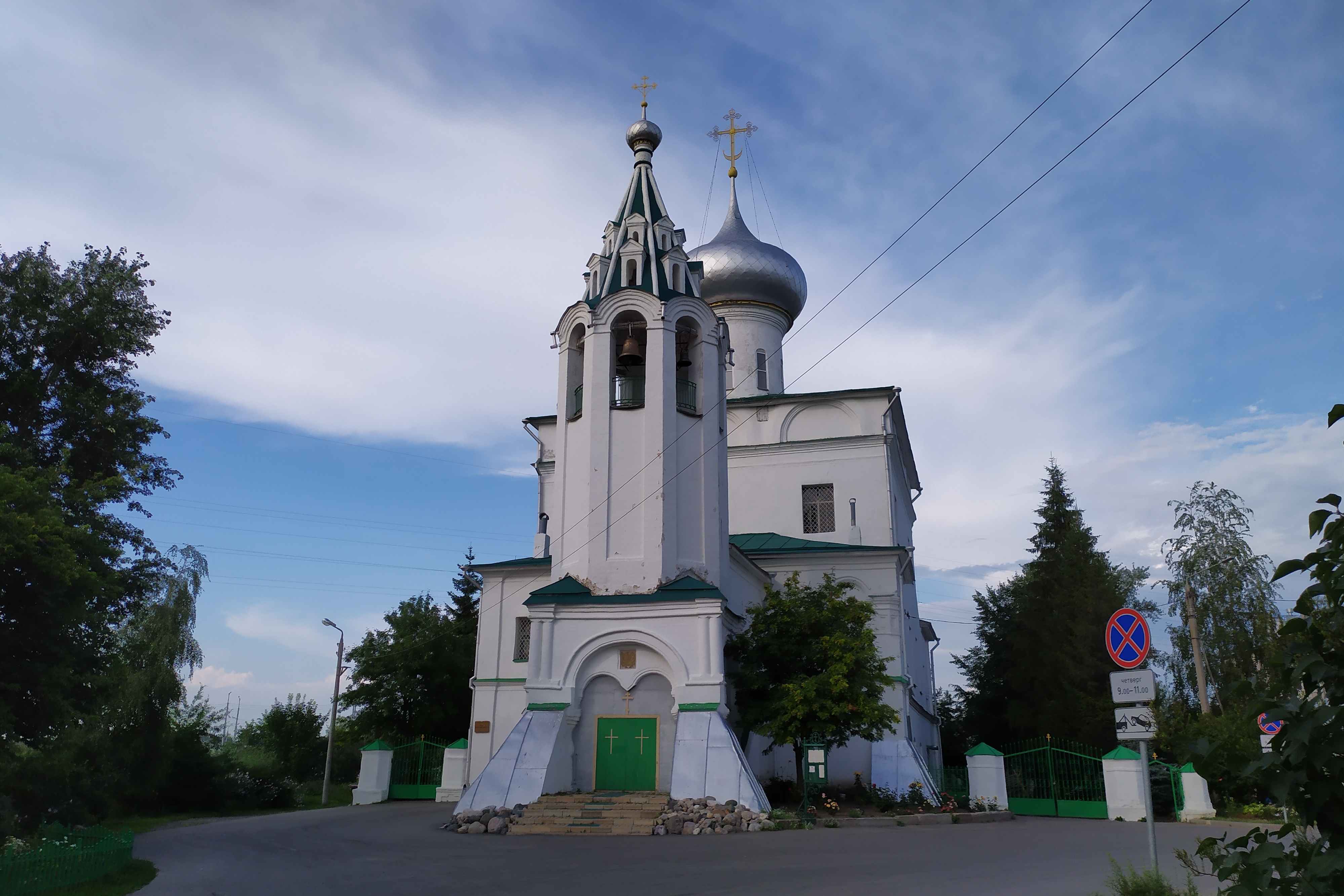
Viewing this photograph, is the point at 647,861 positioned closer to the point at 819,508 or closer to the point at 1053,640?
the point at 819,508

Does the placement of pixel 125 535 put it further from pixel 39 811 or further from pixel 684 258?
pixel 684 258

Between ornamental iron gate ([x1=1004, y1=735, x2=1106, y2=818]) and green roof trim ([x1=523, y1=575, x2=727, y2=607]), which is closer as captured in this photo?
green roof trim ([x1=523, y1=575, x2=727, y2=607])

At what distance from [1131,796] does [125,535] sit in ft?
61.7

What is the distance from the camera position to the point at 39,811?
11117 mm

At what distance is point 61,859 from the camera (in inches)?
325

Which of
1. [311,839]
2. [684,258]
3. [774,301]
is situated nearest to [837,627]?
[684,258]

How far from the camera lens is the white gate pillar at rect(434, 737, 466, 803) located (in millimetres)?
20734

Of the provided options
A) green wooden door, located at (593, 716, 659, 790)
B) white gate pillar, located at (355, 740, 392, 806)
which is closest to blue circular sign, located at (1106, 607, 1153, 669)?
green wooden door, located at (593, 716, 659, 790)

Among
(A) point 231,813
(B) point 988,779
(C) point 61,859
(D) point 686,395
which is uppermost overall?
(D) point 686,395

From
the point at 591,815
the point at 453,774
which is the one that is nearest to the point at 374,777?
the point at 453,774

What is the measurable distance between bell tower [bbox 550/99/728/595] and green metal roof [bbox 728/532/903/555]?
155 inches

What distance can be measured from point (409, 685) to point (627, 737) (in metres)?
16.0

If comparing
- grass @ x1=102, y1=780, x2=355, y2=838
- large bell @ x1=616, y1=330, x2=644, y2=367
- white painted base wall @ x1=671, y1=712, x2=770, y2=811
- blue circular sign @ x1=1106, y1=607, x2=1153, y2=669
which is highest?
large bell @ x1=616, y1=330, x2=644, y2=367

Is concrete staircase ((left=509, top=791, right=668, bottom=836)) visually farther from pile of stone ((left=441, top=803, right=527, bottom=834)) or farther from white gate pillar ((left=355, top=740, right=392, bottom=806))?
white gate pillar ((left=355, top=740, right=392, bottom=806))
